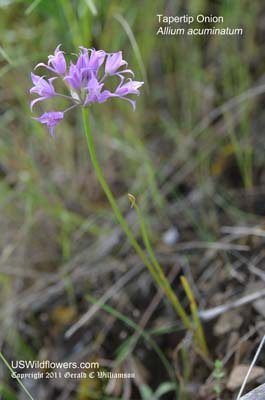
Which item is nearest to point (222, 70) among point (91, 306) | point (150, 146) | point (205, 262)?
point (150, 146)

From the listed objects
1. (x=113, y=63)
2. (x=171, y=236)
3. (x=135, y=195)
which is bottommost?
(x=171, y=236)

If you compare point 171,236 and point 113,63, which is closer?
point 113,63

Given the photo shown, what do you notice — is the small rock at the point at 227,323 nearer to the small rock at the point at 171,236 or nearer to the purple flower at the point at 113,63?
the small rock at the point at 171,236

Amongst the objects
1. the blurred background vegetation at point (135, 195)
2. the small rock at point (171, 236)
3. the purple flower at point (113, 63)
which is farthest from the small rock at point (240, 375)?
the purple flower at point (113, 63)

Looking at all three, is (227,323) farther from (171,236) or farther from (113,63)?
(113,63)

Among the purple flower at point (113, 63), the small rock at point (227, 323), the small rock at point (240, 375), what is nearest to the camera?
the purple flower at point (113, 63)

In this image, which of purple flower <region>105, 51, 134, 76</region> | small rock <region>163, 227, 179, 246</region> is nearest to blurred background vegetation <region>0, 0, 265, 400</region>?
small rock <region>163, 227, 179, 246</region>

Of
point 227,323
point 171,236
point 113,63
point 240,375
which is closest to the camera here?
point 113,63

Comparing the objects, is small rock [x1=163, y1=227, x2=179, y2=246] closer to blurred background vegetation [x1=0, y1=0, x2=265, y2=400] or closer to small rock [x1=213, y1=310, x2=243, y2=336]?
blurred background vegetation [x1=0, y1=0, x2=265, y2=400]

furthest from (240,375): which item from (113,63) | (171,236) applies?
(113,63)
